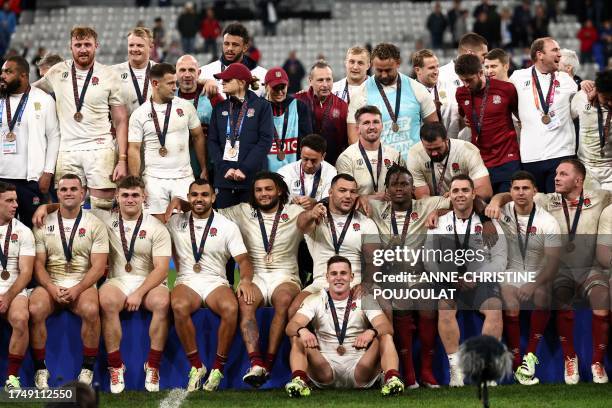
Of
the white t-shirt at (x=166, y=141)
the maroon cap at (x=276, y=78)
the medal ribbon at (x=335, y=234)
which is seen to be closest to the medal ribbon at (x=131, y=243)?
the white t-shirt at (x=166, y=141)

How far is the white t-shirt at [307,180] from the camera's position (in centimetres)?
957

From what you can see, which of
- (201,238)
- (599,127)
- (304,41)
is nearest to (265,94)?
(201,238)

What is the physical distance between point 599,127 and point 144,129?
3.75 metres

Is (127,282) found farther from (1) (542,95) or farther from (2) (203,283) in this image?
(1) (542,95)

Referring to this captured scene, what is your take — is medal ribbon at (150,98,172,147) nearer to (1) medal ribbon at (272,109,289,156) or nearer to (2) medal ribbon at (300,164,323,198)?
(1) medal ribbon at (272,109,289,156)

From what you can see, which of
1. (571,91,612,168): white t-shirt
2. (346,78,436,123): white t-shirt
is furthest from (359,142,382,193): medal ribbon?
(571,91,612,168): white t-shirt

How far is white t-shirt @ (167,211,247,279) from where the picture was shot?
9.04m

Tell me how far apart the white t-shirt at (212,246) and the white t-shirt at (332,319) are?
758 millimetres

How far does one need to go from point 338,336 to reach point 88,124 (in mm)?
2801

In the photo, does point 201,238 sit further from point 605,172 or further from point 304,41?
point 304,41

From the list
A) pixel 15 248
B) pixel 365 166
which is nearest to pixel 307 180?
pixel 365 166

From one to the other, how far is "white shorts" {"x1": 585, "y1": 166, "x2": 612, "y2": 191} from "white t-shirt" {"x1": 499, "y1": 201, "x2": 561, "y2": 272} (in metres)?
0.91

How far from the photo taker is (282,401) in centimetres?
829

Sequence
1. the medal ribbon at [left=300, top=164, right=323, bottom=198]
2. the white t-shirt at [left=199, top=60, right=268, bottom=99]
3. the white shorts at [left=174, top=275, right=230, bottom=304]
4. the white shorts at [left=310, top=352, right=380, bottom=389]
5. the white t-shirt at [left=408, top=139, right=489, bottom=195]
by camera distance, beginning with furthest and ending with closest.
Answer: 1. the white t-shirt at [left=199, top=60, right=268, bottom=99]
2. the medal ribbon at [left=300, top=164, right=323, bottom=198]
3. the white t-shirt at [left=408, top=139, right=489, bottom=195]
4. the white shorts at [left=174, top=275, right=230, bottom=304]
5. the white shorts at [left=310, top=352, right=380, bottom=389]
